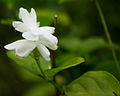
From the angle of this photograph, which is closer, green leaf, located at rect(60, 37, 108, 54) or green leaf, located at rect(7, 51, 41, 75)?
green leaf, located at rect(7, 51, 41, 75)

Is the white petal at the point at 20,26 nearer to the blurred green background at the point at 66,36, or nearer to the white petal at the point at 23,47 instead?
the white petal at the point at 23,47

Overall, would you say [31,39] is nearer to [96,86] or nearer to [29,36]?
[29,36]

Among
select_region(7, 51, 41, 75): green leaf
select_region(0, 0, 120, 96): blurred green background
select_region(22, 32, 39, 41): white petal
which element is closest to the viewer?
select_region(22, 32, 39, 41): white petal

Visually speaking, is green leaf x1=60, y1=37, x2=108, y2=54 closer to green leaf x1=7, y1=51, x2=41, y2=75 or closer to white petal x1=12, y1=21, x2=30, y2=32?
green leaf x1=7, y1=51, x2=41, y2=75

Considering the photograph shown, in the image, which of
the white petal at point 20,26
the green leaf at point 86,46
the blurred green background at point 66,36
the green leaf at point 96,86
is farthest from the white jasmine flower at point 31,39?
the green leaf at point 86,46

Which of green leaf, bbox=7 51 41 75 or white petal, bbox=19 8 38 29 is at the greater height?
white petal, bbox=19 8 38 29

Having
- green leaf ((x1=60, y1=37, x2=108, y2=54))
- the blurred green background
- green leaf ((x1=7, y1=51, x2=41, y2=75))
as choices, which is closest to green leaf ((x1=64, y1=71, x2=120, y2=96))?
green leaf ((x1=7, y1=51, x2=41, y2=75))

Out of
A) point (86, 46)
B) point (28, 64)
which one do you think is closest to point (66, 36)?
point (86, 46)
